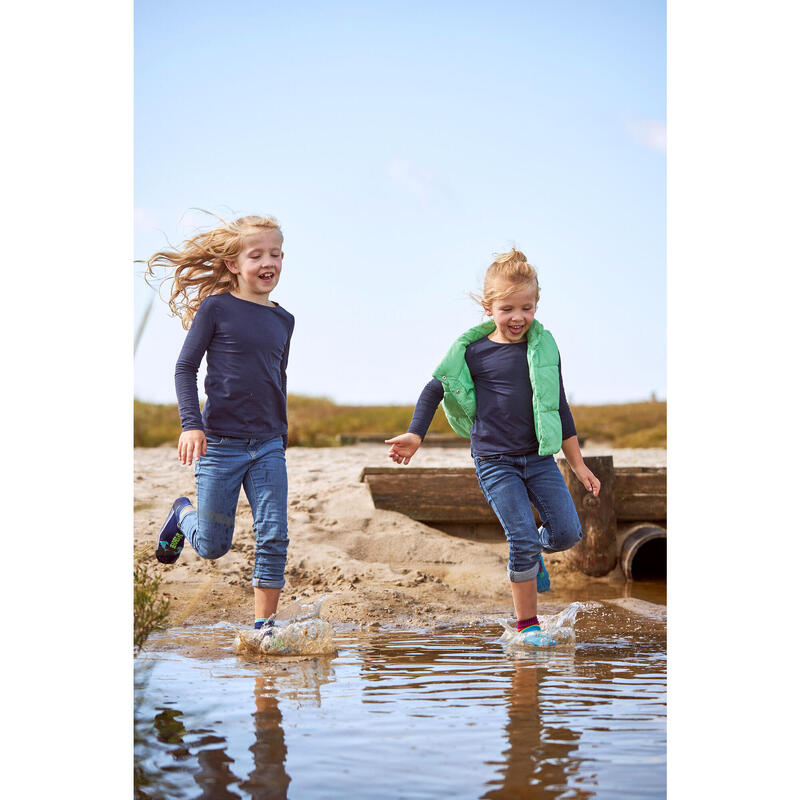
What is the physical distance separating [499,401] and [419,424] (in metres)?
0.37

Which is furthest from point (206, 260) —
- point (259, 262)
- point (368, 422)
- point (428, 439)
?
point (368, 422)

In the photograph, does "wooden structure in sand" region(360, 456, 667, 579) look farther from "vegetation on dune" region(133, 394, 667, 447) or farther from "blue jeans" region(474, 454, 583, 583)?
"vegetation on dune" region(133, 394, 667, 447)

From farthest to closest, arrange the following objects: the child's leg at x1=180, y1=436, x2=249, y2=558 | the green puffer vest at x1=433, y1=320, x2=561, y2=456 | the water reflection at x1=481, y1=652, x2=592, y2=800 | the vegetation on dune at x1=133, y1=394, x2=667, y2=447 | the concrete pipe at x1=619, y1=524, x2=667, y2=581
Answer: the vegetation on dune at x1=133, y1=394, x2=667, y2=447, the concrete pipe at x1=619, y1=524, x2=667, y2=581, the green puffer vest at x1=433, y1=320, x2=561, y2=456, the child's leg at x1=180, y1=436, x2=249, y2=558, the water reflection at x1=481, y1=652, x2=592, y2=800

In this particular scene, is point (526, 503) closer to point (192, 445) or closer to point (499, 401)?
point (499, 401)

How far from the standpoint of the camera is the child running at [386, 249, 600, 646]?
4.21 metres

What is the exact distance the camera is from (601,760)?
97.6 inches

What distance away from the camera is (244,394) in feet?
13.3

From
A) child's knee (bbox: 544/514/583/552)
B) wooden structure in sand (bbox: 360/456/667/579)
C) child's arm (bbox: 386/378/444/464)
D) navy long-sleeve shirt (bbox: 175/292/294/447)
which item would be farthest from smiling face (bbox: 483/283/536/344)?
wooden structure in sand (bbox: 360/456/667/579)

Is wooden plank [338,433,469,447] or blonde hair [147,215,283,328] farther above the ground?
blonde hair [147,215,283,328]
